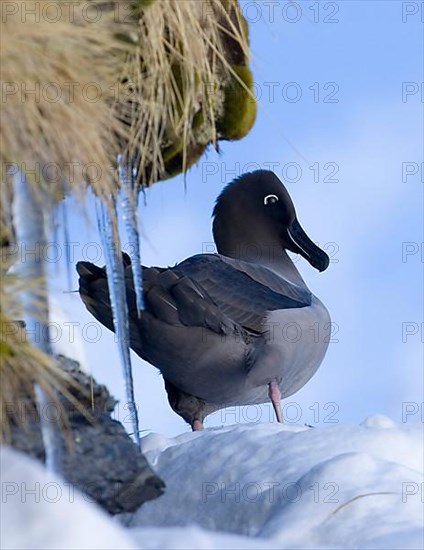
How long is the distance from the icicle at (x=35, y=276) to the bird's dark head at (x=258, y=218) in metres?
2.96

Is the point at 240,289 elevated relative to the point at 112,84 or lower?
lower

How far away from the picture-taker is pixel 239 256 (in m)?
7.38

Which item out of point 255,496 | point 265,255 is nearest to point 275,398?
point 265,255

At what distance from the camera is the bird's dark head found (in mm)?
7379

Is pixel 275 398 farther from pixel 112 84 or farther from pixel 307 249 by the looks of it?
pixel 112 84

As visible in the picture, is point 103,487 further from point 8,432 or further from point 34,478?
point 34,478

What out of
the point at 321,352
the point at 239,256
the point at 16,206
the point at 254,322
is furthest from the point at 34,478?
the point at 239,256

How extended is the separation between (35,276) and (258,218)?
339cm

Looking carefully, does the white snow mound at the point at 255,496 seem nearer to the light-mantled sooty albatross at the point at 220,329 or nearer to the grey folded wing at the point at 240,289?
the light-mantled sooty albatross at the point at 220,329

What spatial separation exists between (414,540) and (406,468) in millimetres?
734

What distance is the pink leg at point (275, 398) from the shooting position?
6.50 metres


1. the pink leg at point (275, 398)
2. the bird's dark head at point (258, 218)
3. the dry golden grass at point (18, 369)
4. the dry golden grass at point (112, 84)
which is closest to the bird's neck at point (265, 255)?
the bird's dark head at point (258, 218)

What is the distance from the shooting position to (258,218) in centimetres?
740

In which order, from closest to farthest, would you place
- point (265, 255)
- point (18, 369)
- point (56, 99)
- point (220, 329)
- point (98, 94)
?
point (18, 369) < point (56, 99) < point (98, 94) < point (220, 329) < point (265, 255)
